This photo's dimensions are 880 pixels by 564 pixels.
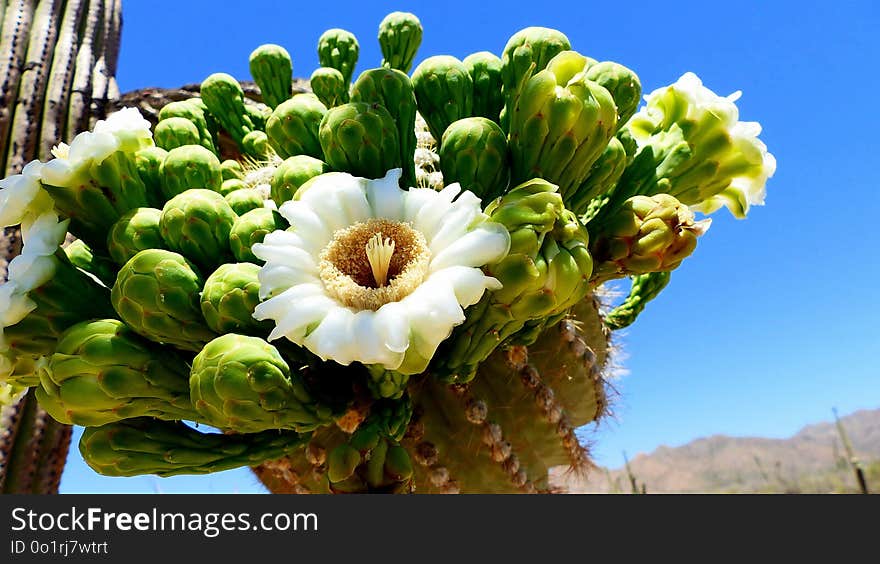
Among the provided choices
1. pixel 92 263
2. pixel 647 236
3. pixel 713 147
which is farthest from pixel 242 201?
pixel 713 147

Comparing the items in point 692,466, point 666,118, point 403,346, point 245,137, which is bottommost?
point 403,346

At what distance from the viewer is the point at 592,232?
744 mm

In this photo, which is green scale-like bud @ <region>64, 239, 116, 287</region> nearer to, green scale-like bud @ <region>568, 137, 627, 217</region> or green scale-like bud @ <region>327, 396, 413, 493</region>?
green scale-like bud @ <region>327, 396, 413, 493</region>

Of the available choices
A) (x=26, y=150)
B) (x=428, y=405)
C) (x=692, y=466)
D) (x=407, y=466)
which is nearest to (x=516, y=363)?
(x=428, y=405)

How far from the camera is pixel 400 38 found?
118 centimetres

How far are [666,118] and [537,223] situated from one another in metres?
0.35

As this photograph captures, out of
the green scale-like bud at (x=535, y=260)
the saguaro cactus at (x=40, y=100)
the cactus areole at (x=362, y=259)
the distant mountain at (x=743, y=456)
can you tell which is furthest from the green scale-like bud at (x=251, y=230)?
the distant mountain at (x=743, y=456)

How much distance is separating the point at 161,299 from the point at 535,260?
1.08 feet

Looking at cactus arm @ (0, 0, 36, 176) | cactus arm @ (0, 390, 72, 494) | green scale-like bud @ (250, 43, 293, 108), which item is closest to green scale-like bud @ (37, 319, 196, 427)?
green scale-like bud @ (250, 43, 293, 108)

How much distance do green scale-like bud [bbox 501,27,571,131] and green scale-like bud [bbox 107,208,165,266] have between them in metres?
0.38

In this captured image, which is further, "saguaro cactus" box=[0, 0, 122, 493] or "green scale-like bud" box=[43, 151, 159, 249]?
"saguaro cactus" box=[0, 0, 122, 493]

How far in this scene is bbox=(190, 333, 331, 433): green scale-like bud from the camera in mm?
574

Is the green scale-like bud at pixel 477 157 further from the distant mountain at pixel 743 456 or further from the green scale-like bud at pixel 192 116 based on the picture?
the distant mountain at pixel 743 456
